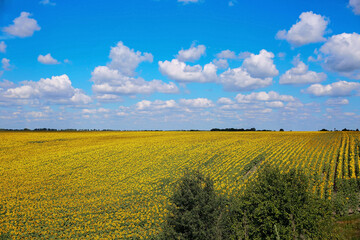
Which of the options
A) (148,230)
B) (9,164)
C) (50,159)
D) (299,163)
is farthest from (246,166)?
(9,164)

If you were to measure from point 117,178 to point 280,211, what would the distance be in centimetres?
2219

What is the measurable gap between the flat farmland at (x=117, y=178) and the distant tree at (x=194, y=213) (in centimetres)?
307

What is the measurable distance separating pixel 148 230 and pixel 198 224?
466 cm

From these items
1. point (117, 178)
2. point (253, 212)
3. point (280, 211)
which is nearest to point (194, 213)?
point (253, 212)

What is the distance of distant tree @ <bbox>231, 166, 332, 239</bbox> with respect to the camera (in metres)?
16.9

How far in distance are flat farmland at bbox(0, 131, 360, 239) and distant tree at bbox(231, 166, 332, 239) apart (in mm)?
4204

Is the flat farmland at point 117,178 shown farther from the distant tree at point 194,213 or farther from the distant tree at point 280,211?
the distant tree at point 280,211

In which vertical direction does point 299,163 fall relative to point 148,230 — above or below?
above

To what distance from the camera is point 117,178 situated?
111ft

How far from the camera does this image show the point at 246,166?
116ft

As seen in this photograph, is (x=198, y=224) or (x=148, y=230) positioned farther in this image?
(x=148, y=230)

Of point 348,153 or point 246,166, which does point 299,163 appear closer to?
point 246,166

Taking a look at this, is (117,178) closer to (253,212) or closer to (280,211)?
(253,212)

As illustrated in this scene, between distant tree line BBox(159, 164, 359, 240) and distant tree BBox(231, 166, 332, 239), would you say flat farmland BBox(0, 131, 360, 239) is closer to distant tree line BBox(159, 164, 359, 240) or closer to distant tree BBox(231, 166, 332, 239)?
distant tree line BBox(159, 164, 359, 240)
